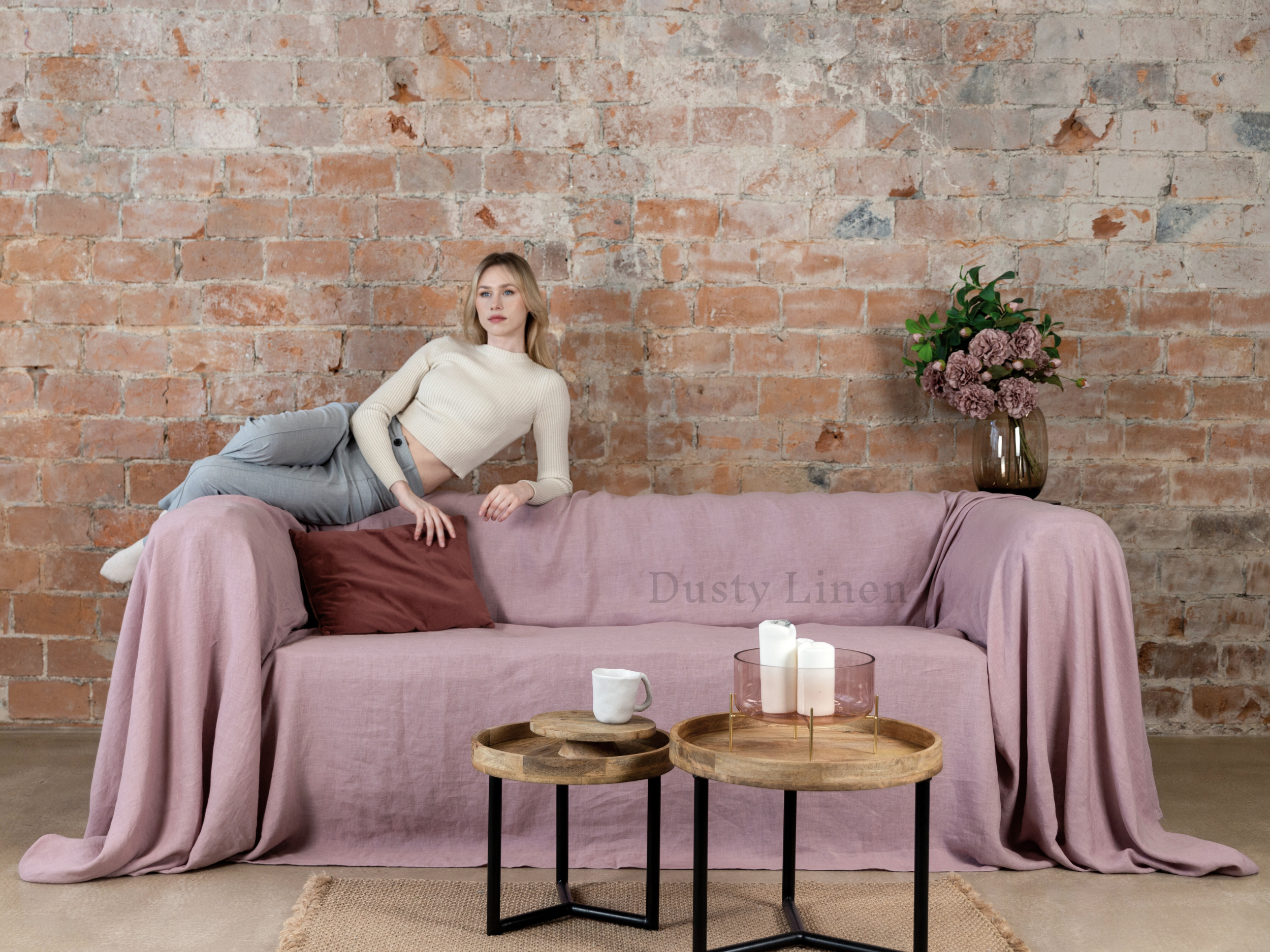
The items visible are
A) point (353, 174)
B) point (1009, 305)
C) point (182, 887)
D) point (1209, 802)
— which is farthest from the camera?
point (353, 174)

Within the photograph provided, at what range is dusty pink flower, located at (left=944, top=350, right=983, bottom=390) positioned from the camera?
303 cm

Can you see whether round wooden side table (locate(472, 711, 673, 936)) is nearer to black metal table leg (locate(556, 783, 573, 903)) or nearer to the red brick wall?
black metal table leg (locate(556, 783, 573, 903))

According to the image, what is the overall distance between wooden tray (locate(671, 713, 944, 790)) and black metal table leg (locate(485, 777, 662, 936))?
193 millimetres

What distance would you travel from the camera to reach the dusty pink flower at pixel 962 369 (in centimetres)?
303

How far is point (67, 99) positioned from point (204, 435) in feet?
3.77

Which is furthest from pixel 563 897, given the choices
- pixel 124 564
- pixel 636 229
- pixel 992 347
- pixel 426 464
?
pixel 636 229

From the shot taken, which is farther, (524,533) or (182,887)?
(524,533)

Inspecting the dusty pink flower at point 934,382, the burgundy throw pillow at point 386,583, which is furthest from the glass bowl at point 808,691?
the dusty pink flower at point 934,382

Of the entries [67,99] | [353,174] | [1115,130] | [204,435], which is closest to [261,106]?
[353,174]

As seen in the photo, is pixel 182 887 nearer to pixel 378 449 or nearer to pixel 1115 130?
pixel 378 449

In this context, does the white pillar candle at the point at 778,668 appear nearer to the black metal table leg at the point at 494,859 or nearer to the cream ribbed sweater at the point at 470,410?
the black metal table leg at the point at 494,859

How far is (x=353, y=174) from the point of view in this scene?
3.36 metres

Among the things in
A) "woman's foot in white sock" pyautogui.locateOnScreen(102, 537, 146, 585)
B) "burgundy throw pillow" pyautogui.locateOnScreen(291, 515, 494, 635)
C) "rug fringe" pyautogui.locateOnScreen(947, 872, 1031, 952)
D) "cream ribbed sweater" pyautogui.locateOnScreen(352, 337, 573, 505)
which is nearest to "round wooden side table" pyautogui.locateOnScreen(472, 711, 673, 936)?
"rug fringe" pyautogui.locateOnScreen(947, 872, 1031, 952)

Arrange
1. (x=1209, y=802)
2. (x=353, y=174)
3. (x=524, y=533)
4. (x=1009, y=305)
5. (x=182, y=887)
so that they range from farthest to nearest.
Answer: (x=353, y=174) → (x=1009, y=305) → (x=524, y=533) → (x=1209, y=802) → (x=182, y=887)
